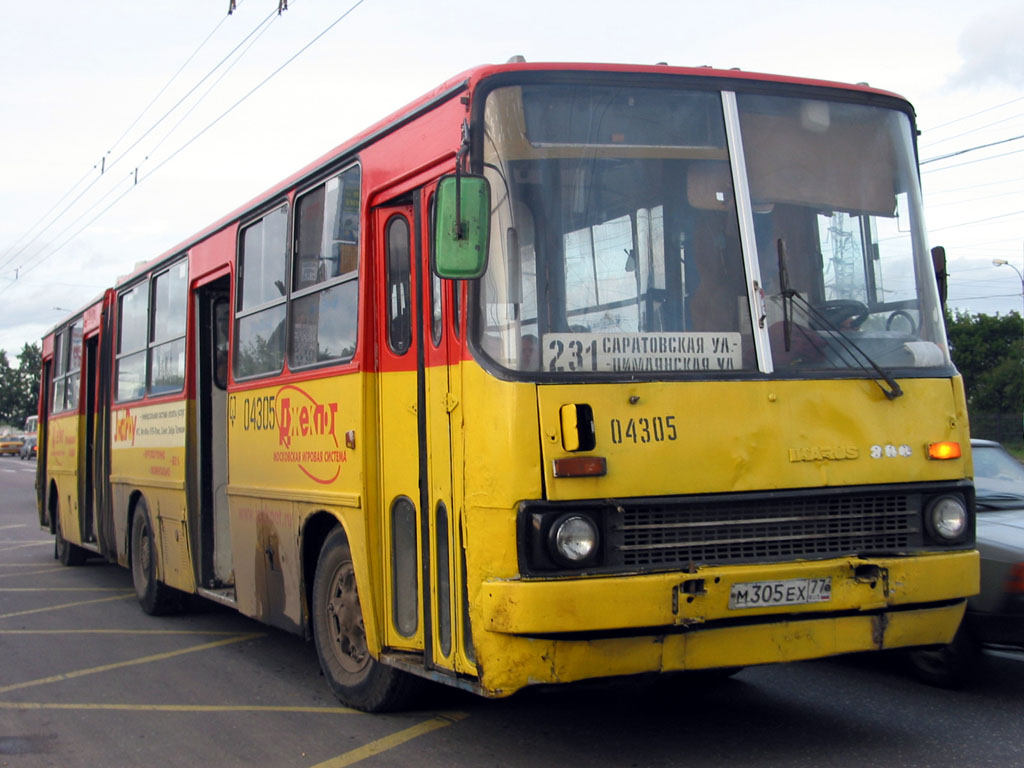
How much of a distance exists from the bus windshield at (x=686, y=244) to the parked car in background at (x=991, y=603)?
1.50 metres

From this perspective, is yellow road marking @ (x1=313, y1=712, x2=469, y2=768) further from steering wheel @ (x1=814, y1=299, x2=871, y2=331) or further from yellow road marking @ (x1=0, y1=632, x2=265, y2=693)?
yellow road marking @ (x1=0, y1=632, x2=265, y2=693)

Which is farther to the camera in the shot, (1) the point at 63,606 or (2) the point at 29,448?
(2) the point at 29,448

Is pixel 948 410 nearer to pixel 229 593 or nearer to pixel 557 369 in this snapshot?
pixel 557 369

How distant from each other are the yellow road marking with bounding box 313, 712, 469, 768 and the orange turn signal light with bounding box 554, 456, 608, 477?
189cm

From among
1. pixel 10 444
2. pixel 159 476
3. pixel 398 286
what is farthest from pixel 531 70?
pixel 10 444

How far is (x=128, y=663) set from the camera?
8477 millimetres

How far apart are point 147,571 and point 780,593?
24.0 feet

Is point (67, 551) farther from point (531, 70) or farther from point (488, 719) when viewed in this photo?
point (531, 70)

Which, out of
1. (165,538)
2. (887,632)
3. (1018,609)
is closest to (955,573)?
(887,632)

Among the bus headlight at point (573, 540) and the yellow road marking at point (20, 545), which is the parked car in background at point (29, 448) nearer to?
the yellow road marking at point (20, 545)

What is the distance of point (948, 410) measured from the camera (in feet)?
18.2

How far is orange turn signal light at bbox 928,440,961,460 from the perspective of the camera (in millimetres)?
5480

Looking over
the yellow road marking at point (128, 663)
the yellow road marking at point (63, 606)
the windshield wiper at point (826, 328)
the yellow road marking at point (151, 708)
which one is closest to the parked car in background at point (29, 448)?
the yellow road marking at point (63, 606)

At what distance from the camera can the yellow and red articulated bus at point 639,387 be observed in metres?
4.94
